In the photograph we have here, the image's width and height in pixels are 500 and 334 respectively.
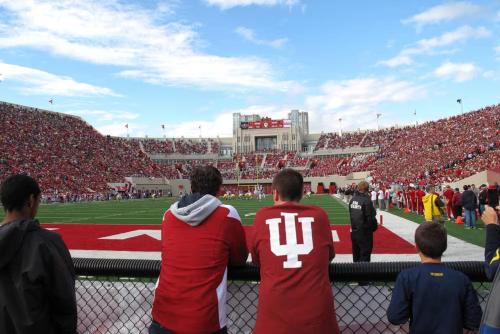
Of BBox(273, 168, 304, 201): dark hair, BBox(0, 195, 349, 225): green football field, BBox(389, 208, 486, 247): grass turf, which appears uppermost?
BBox(273, 168, 304, 201): dark hair

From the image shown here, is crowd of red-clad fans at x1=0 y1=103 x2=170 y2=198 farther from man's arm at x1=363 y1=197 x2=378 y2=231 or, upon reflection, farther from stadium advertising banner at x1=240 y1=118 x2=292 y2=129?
man's arm at x1=363 y1=197 x2=378 y2=231

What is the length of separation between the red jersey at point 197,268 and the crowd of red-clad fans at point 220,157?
1300 inches

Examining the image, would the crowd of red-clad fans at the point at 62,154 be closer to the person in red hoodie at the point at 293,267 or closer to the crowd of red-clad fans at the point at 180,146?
the crowd of red-clad fans at the point at 180,146

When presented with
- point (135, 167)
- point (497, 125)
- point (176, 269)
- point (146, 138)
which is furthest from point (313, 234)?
point (146, 138)

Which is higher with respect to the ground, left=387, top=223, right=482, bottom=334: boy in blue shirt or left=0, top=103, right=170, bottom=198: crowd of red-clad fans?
left=0, top=103, right=170, bottom=198: crowd of red-clad fans

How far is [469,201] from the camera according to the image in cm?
1420

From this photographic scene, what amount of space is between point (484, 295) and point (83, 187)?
176 ft

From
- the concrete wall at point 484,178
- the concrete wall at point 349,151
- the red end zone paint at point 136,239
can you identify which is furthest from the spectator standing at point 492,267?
the concrete wall at point 349,151

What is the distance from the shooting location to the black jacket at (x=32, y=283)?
2.17 meters

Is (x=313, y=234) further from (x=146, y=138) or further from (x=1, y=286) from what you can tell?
(x=146, y=138)

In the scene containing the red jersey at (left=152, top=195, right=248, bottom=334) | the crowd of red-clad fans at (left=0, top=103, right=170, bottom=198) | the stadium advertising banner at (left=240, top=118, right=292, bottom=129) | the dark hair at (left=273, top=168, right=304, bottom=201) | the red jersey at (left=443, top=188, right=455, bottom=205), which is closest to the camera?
the red jersey at (left=152, top=195, right=248, bottom=334)

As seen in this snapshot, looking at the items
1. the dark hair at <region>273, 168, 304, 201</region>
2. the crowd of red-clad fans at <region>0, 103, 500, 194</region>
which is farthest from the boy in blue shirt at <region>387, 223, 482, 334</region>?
the crowd of red-clad fans at <region>0, 103, 500, 194</region>

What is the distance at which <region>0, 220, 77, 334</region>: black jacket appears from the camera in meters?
2.17

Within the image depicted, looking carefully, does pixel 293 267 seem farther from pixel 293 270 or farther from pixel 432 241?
pixel 432 241
